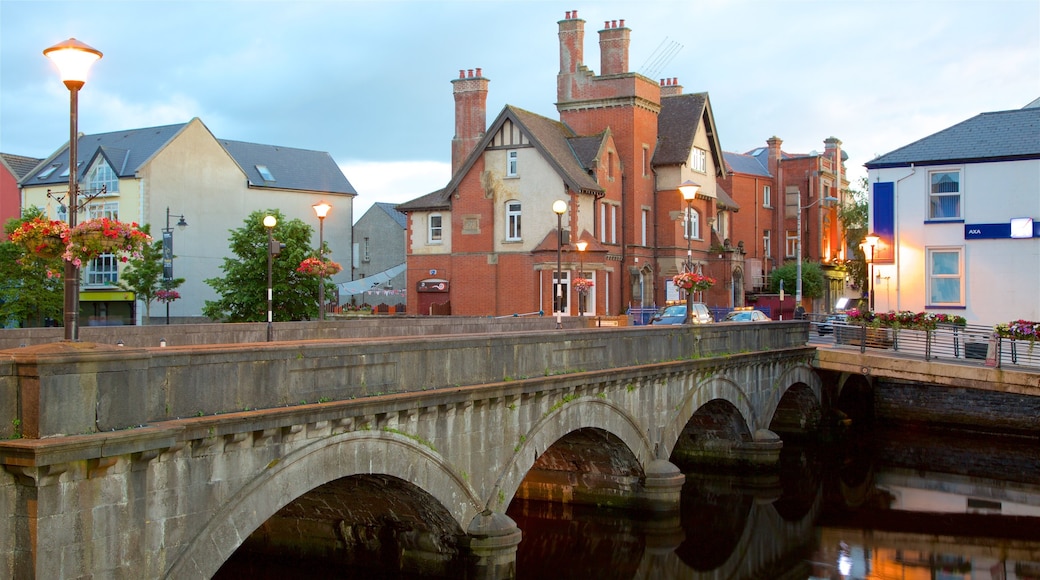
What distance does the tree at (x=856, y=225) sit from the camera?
73406 millimetres

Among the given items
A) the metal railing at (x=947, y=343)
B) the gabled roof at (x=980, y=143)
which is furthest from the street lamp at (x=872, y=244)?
the gabled roof at (x=980, y=143)

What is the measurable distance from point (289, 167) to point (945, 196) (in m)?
43.6

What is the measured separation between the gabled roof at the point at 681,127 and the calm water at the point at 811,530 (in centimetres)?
2345

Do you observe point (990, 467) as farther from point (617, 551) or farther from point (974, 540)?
point (617, 551)

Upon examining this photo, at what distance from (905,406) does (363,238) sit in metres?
42.1

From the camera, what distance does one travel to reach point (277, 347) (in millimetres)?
12023

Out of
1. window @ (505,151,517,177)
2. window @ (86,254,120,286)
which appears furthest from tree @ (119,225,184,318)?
window @ (505,151,517,177)

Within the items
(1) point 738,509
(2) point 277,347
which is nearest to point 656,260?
(1) point 738,509

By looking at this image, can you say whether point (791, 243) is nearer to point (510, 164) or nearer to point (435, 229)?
point (435, 229)

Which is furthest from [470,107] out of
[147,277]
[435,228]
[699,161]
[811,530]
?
[811,530]

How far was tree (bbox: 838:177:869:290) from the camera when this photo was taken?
7341cm

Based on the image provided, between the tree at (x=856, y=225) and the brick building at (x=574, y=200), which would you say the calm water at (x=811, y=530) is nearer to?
the brick building at (x=574, y=200)

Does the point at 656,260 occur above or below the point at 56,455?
above

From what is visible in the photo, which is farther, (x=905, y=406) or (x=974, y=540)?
(x=905, y=406)
